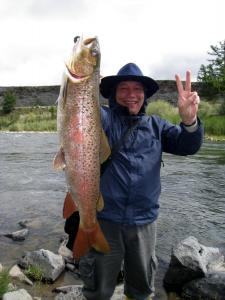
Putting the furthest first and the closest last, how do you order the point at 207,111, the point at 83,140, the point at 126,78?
the point at 207,111, the point at 126,78, the point at 83,140

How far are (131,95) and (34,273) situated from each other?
120 inches

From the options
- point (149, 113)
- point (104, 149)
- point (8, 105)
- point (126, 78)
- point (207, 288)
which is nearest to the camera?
point (104, 149)

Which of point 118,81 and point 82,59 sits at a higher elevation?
point 82,59

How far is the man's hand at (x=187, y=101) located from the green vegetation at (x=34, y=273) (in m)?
3.17

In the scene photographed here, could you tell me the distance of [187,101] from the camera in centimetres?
368

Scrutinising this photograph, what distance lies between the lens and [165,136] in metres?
4.05

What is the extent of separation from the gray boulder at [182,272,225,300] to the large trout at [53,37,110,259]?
2.40 metres

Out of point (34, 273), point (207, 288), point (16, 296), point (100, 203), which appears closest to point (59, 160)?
point (100, 203)

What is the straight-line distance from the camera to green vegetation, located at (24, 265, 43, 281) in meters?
5.80

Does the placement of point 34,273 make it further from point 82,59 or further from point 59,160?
point 82,59

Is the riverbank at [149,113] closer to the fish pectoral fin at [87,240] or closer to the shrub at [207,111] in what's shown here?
the shrub at [207,111]

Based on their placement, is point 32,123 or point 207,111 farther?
point 32,123

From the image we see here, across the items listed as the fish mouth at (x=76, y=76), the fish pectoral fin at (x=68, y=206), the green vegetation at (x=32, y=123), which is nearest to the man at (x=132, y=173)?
the fish pectoral fin at (x=68, y=206)

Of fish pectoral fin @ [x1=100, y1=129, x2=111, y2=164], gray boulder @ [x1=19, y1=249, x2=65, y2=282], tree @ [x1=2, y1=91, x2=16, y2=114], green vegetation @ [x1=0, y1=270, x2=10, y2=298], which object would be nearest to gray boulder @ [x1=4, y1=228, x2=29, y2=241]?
gray boulder @ [x1=19, y1=249, x2=65, y2=282]
